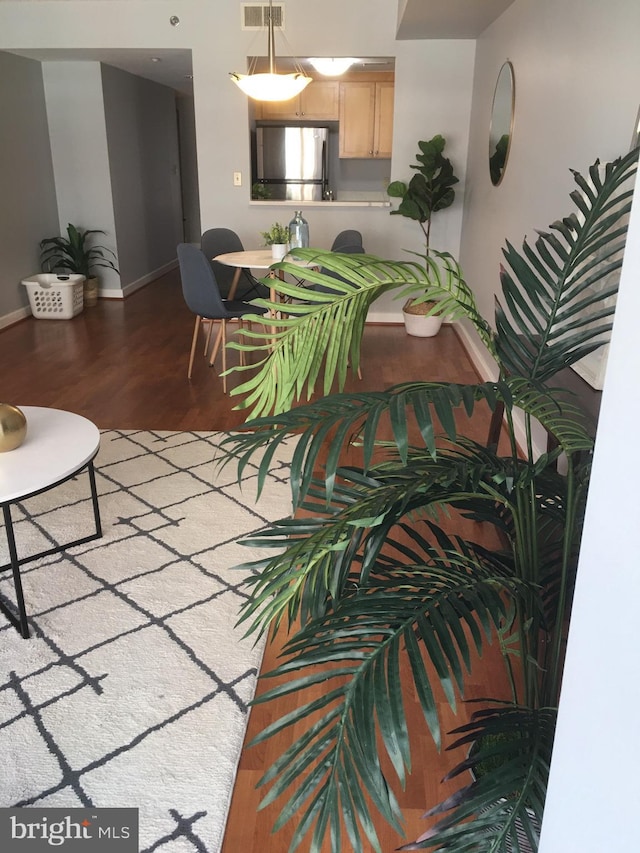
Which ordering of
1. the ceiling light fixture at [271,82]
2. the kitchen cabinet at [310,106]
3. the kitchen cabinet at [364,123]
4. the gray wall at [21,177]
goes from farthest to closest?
the kitchen cabinet at [310,106] → the kitchen cabinet at [364,123] → the gray wall at [21,177] → the ceiling light fixture at [271,82]

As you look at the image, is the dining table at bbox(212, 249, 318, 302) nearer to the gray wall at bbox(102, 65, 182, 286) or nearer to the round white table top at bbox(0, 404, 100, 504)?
the round white table top at bbox(0, 404, 100, 504)

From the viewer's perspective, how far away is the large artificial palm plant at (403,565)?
35.4 inches

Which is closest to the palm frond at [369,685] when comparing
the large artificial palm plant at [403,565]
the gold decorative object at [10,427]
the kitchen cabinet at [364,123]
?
the large artificial palm plant at [403,565]

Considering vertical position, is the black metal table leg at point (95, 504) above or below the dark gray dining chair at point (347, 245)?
below

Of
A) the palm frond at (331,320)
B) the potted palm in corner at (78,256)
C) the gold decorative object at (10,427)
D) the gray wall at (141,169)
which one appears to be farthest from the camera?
the gray wall at (141,169)

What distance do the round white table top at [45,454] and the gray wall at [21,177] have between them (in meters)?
3.78

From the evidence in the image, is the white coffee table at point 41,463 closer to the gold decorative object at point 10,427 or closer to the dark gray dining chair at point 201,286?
the gold decorative object at point 10,427

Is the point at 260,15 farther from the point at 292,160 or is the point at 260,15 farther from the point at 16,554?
the point at 16,554

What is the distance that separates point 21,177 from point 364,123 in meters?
3.38

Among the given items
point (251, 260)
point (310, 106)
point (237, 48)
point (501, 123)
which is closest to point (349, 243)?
point (251, 260)

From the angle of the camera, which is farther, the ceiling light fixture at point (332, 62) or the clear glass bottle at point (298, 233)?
the ceiling light fixture at point (332, 62)

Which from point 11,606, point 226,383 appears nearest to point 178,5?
point 226,383

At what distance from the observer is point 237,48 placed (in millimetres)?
5355

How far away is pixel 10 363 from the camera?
186 inches
